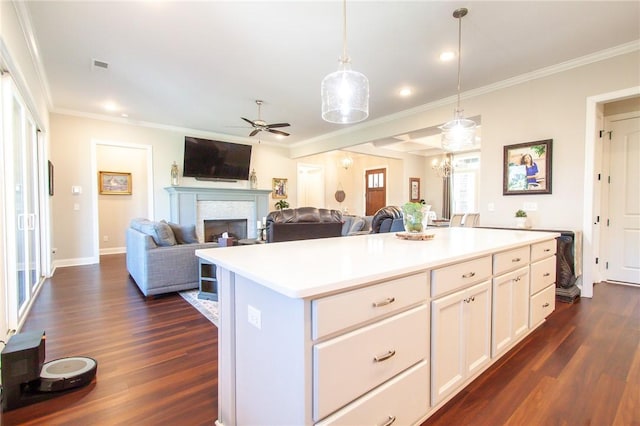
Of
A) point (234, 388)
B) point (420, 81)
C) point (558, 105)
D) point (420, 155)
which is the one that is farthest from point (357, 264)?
point (420, 155)

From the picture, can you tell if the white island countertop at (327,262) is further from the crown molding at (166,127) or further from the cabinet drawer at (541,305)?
the crown molding at (166,127)

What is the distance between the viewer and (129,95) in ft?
15.4

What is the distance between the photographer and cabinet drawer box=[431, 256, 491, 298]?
1.49 metres

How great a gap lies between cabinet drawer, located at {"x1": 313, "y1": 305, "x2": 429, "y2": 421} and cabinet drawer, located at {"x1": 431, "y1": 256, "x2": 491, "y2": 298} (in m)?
0.14

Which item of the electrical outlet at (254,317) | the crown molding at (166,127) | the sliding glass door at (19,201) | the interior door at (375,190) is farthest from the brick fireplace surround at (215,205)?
the electrical outlet at (254,317)

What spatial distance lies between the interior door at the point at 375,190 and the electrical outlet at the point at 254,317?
8495 millimetres

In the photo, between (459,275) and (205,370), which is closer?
(459,275)

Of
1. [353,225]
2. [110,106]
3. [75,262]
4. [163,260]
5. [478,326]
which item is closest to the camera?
[478,326]

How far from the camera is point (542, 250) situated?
2555mm

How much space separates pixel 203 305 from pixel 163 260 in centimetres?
78

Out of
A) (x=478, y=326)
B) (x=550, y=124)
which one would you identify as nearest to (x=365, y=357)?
(x=478, y=326)

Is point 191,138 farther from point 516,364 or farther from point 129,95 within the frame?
point 516,364

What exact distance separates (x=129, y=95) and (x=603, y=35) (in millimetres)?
6032

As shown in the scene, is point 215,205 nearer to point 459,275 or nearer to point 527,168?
point 527,168
